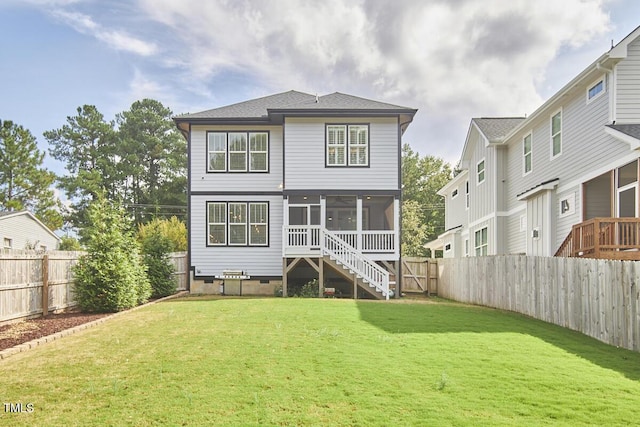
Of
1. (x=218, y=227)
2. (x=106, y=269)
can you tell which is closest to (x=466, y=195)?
(x=218, y=227)

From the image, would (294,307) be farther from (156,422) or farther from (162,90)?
(162,90)

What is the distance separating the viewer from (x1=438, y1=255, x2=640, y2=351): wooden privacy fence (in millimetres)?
8711

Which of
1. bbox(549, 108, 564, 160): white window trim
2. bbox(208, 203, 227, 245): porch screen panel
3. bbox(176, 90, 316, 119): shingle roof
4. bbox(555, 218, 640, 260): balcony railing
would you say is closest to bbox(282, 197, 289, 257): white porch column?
bbox(208, 203, 227, 245): porch screen panel

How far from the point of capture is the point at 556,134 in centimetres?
1636

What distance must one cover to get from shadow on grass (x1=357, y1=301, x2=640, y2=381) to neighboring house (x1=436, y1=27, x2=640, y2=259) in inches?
96.3

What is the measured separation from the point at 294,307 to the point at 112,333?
16.8ft

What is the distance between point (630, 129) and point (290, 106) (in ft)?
39.1

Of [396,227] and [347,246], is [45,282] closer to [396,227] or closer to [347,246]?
[347,246]

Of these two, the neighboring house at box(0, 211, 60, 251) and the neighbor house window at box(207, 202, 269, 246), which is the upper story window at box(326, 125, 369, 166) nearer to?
the neighbor house window at box(207, 202, 269, 246)

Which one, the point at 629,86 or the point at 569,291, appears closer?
the point at 569,291

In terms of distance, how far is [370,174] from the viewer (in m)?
20.1

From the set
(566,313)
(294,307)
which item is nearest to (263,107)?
(294,307)

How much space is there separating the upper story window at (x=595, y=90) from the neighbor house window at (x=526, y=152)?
441 centimetres

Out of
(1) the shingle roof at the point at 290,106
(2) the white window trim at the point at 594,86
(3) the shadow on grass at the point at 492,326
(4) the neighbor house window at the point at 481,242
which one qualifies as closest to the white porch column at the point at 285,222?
(1) the shingle roof at the point at 290,106
